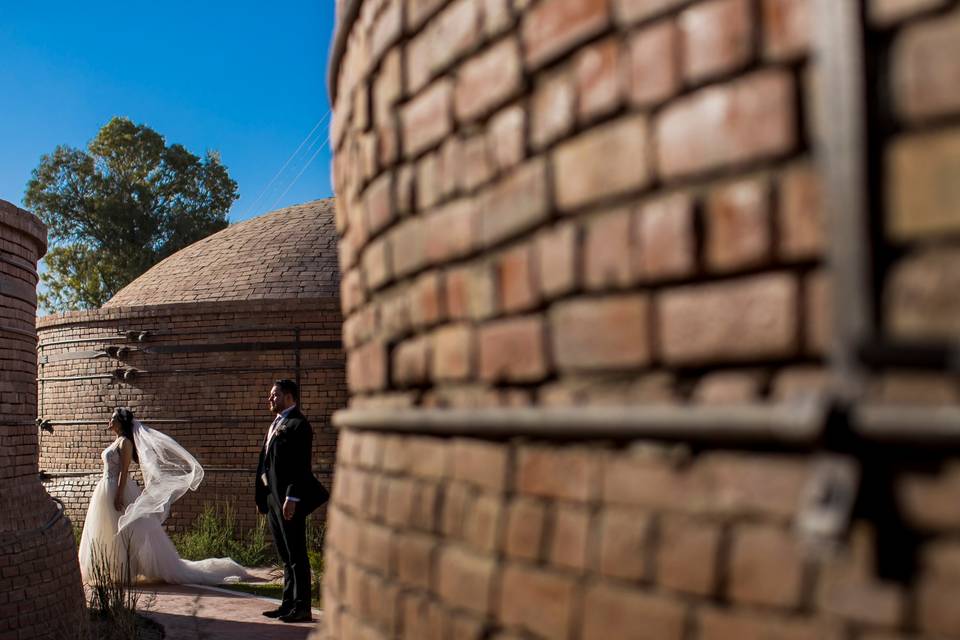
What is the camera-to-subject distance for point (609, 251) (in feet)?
5.03

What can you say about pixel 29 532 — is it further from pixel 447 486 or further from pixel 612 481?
pixel 612 481

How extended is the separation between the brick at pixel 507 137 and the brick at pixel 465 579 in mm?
680

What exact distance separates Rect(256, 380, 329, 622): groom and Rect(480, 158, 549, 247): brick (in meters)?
5.70

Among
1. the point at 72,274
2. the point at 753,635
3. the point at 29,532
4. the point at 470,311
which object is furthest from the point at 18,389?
the point at 72,274

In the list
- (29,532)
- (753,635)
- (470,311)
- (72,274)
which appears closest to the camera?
(753,635)

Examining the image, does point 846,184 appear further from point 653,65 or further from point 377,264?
point 377,264

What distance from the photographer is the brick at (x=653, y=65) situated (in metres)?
1.43

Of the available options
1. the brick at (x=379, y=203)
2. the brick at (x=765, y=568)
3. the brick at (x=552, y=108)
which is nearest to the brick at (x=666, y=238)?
the brick at (x=552, y=108)

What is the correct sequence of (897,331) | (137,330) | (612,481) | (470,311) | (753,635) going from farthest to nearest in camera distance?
1. (137,330)
2. (470,311)
3. (612,481)
4. (753,635)
5. (897,331)

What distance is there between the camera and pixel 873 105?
1172 mm

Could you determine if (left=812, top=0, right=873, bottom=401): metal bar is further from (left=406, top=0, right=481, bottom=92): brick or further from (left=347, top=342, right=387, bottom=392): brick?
(left=347, top=342, right=387, bottom=392): brick

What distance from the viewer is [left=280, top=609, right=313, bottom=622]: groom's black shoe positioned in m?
7.59

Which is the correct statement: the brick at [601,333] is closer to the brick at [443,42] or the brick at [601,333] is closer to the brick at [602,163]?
the brick at [602,163]

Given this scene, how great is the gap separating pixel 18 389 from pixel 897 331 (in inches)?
286
